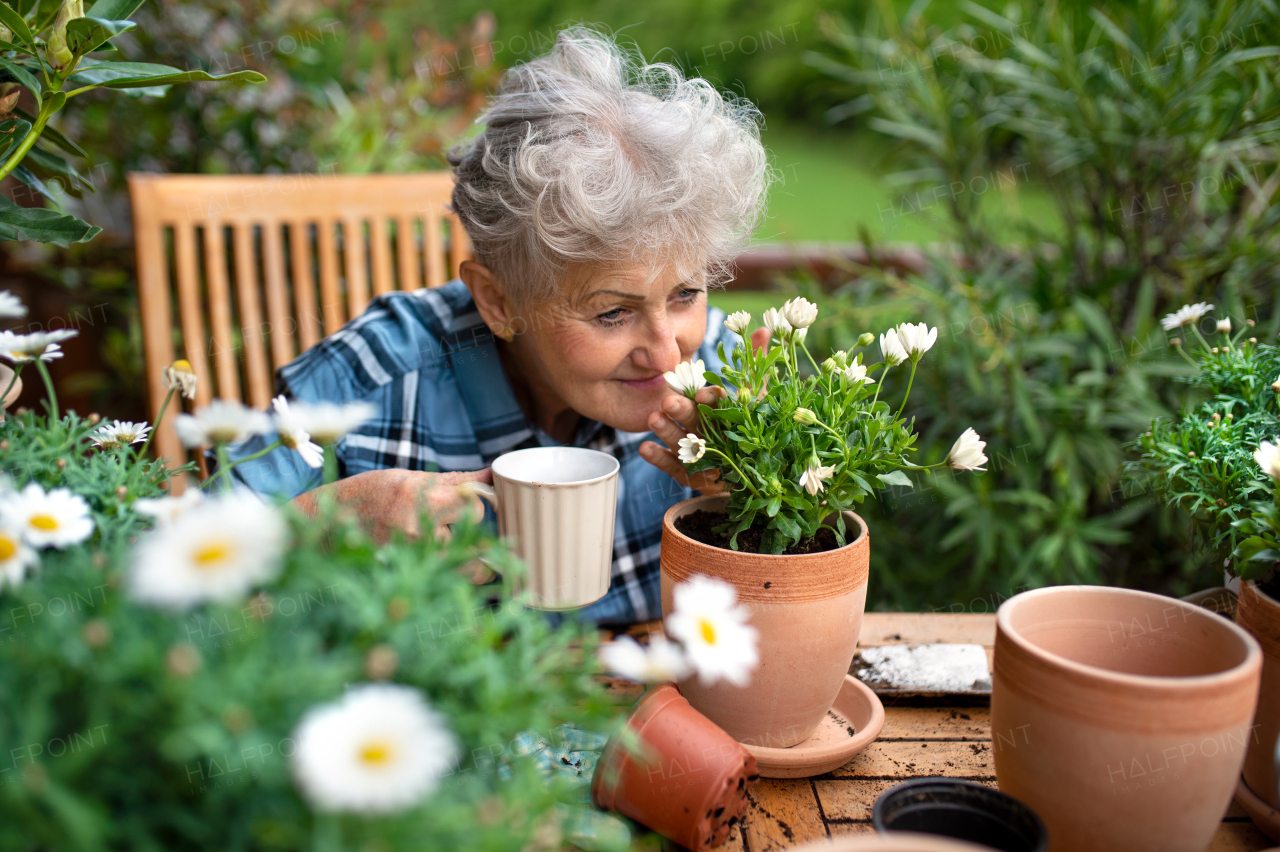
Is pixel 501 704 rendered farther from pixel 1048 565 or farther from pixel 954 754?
pixel 1048 565

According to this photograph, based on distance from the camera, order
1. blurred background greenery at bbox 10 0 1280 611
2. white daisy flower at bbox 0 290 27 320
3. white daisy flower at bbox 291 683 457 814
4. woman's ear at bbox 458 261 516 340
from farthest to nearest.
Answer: blurred background greenery at bbox 10 0 1280 611 < woman's ear at bbox 458 261 516 340 < white daisy flower at bbox 0 290 27 320 < white daisy flower at bbox 291 683 457 814

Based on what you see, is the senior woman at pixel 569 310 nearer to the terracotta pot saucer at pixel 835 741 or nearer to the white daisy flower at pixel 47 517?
the terracotta pot saucer at pixel 835 741

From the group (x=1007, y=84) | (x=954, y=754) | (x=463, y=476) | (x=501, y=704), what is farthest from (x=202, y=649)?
(x=1007, y=84)

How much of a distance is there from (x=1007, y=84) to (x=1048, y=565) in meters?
1.18

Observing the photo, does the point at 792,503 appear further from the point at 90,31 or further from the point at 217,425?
the point at 90,31

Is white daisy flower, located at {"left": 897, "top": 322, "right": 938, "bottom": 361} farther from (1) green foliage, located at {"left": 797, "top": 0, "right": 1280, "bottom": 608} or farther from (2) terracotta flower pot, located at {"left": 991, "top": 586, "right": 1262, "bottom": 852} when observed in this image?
(1) green foliage, located at {"left": 797, "top": 0, "right": 1280, "bottom": 608}

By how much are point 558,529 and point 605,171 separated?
53 cm

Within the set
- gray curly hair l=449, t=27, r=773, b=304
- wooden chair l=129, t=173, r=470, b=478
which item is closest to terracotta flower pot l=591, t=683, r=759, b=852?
gray curly hair l=449, t=27, r=773, b=304

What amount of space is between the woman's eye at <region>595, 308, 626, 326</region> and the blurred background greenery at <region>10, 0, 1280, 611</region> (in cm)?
37

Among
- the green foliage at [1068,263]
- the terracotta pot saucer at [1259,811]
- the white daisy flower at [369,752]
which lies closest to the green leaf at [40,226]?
Answer: the white daisy flower at [369,752]

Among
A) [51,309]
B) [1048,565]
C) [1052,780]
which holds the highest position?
[1052,780]

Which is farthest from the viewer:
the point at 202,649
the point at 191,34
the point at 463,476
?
the point at 191,34

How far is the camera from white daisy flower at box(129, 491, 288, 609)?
0.43 metres

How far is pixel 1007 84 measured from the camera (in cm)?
220
